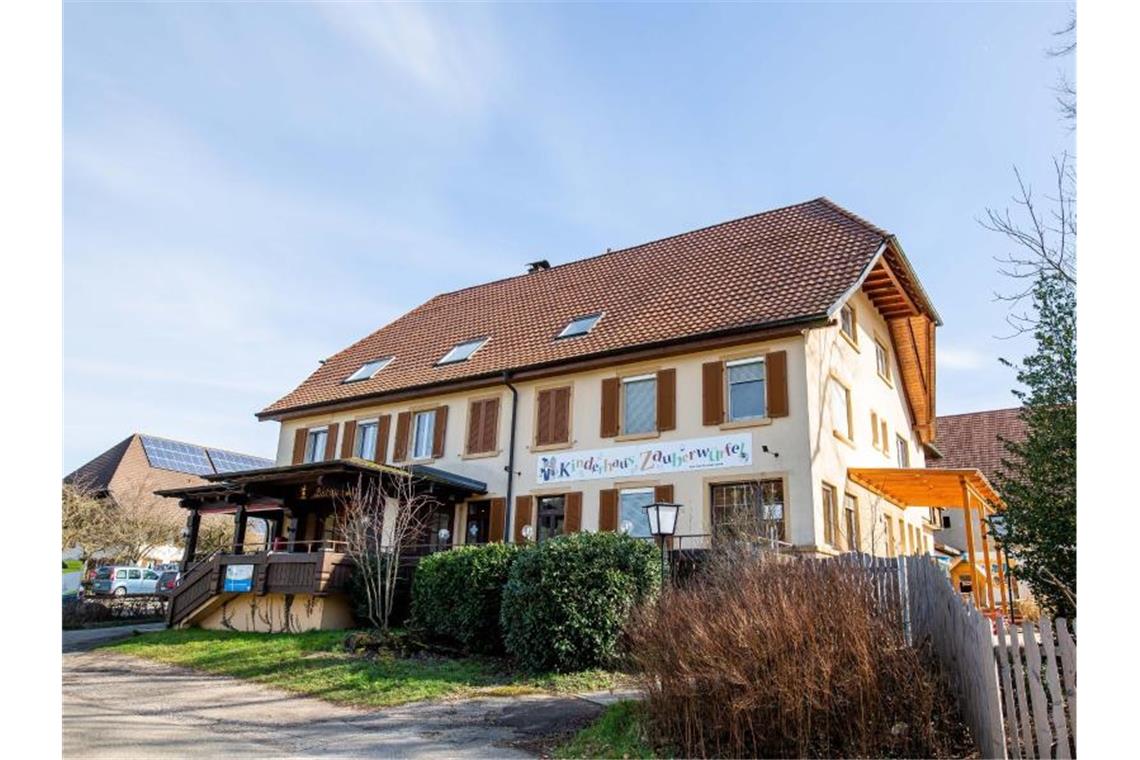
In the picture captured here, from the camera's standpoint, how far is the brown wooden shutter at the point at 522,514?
19.6 metres

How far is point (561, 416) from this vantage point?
19969mm

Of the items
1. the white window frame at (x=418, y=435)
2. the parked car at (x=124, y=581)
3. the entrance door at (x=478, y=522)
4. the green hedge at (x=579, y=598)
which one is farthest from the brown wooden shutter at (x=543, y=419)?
the parked car at (x=124, y=581)

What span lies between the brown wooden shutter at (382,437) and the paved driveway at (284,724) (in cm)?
1061

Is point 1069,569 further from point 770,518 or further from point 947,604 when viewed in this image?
point 770,518

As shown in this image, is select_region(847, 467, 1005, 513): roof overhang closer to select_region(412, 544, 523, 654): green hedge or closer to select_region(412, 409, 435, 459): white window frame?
select_region(412, 544, 523, 654): green hedge

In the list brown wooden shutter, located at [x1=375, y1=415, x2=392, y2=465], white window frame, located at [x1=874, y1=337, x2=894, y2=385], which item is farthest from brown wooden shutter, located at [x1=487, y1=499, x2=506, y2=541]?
white window frame, located at [x1=874, y1=337, x2=894, y2=385]

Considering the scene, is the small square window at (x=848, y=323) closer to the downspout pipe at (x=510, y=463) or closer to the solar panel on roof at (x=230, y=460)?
the downspout pipe at (x=510, y=463)

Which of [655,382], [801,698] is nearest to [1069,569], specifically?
[801,698]

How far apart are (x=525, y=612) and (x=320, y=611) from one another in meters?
6.69

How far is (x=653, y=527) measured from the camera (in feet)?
37.3

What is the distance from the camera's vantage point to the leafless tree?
648 inches

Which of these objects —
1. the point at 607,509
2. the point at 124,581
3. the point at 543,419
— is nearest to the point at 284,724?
the point at 607,509

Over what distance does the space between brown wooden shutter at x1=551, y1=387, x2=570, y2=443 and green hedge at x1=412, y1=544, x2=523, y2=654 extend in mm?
5291

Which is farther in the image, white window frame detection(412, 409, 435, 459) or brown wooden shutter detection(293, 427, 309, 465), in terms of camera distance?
brown wooden shutter detection(293, 427, 309, 465)
